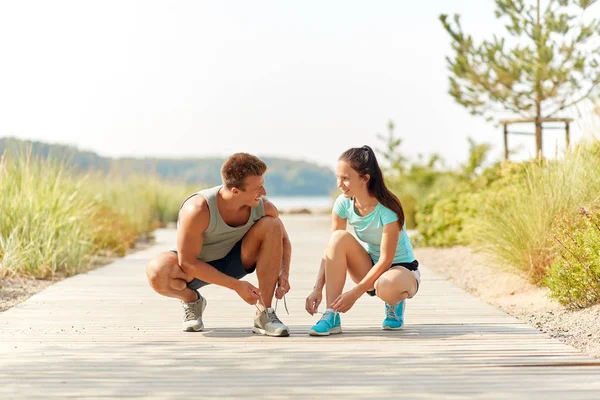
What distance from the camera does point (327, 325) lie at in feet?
15.8

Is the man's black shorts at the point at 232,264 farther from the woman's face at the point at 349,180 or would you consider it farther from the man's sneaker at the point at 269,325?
the woman's face at the point at 349,180

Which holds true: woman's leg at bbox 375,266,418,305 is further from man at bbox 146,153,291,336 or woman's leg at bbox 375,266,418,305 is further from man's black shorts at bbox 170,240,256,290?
man's black shorts at bbox 170,240,256,290

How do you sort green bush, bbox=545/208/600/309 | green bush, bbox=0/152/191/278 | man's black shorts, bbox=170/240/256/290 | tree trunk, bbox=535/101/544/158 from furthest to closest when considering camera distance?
tree trunk, bbox=535/101/544/158 < green bush, bbox=0/152/191/278 < green bush, bbox=545/208/600/309 < man's black shorts, bbox=170/240/256/290

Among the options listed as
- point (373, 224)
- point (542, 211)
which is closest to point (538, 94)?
point (542, 211)

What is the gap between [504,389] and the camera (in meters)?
3.57

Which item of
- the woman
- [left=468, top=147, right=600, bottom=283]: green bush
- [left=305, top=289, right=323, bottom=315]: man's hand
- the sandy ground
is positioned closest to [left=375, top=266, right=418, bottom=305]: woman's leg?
the woman

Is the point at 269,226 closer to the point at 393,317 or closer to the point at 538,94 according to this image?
the point at 393,317

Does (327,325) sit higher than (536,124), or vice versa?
(536,124)

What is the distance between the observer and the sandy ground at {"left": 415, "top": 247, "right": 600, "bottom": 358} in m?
4.88

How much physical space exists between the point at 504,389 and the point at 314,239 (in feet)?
35.7

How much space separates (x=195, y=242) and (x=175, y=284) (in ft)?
1.09

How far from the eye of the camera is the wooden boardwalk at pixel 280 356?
11.8ft

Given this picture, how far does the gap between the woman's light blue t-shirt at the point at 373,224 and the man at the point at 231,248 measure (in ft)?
1.22

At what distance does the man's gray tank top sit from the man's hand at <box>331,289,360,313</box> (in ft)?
2.06
